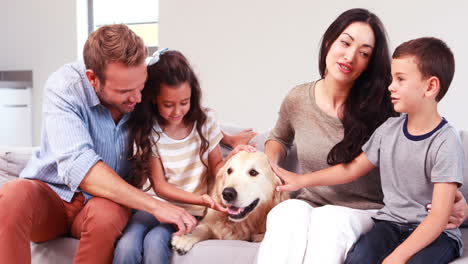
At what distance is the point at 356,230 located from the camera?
1366 millimetres

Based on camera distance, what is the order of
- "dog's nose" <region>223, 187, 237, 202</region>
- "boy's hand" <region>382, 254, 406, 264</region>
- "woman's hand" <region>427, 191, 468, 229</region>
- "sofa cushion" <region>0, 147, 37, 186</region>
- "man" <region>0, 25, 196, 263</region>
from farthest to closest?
1. "sofa cushion" <region>0, 147, 37, 186</region>
2. "dog's nose" <region>223, 187, 237, 202</region>
3. "man" <region>0, 25, 196, 263</region>
4. "woman's hand" <region>427, 191, 468, 229</region>
5. "boy's hand" <region>382, 254, 406, 264</region>

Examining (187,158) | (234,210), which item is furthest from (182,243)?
(187,158)

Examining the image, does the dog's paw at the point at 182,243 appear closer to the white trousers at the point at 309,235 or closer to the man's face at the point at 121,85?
the white trousers at the point at 309,235

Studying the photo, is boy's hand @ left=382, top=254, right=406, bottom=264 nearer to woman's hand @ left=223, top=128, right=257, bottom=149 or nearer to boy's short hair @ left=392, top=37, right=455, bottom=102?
boy's short hair @ left=392, top=37, right=455, bottom=102

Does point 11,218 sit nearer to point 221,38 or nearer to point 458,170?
point 458,170

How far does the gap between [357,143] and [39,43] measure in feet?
12.2

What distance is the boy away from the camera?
1.28 meters

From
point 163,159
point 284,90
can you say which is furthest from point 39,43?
point 163,159

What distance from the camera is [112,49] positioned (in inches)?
60.8

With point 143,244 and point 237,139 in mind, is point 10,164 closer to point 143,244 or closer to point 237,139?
point 143,244

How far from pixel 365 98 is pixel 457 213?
1.75 ft

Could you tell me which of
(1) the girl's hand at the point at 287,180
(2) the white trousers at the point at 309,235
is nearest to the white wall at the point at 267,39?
(1) the girl's hand at the point at 287,180

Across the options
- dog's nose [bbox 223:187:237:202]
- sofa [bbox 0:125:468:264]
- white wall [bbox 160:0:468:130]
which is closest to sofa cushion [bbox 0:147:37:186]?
sofa [bbox 0:125:468:264]

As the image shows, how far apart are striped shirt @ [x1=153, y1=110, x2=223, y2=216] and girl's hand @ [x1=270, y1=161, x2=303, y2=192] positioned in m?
0.29
